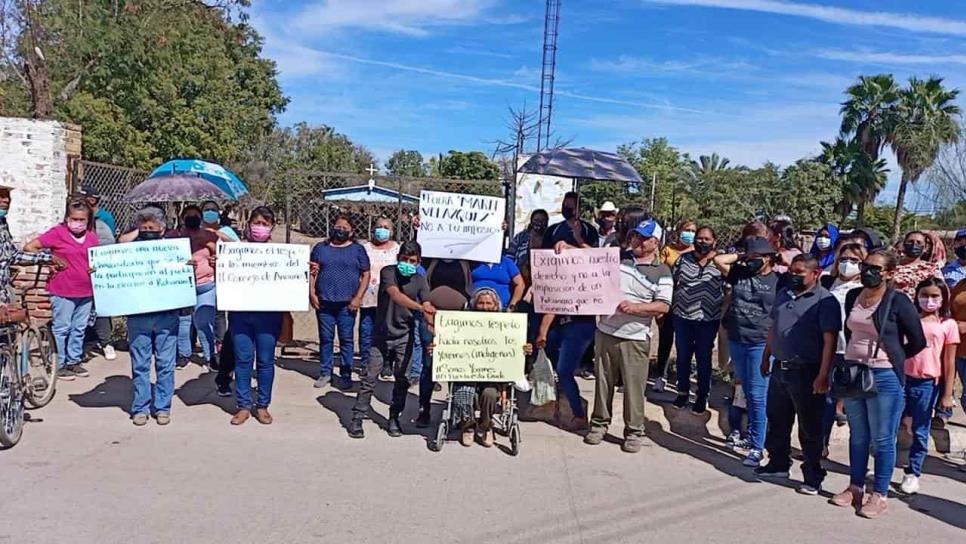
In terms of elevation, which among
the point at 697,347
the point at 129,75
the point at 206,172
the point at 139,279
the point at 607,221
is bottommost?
the point at 697,347

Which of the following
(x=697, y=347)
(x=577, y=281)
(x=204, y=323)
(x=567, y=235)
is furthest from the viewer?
(x=204, y=323)

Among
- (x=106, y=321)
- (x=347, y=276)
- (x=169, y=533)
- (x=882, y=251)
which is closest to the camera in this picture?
(x=169, y=533)

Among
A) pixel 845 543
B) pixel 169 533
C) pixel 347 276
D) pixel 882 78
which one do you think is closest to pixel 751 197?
pixel 882 78

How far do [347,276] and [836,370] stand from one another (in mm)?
4557

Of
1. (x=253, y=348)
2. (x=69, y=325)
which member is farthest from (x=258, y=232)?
(x=69, y=325)

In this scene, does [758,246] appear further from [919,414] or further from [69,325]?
[69,325]

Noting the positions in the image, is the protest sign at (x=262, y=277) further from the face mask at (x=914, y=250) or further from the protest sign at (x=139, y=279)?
the face mask at (x=914, y=250)

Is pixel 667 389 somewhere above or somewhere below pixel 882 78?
below

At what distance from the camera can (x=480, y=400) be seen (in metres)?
6.45

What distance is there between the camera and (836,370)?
5336 millimetres

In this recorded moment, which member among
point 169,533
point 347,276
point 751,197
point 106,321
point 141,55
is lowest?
point 169,533

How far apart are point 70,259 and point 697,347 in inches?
238

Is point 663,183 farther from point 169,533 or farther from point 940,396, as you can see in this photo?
point 169,533

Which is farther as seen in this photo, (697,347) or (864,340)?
(697,347)
